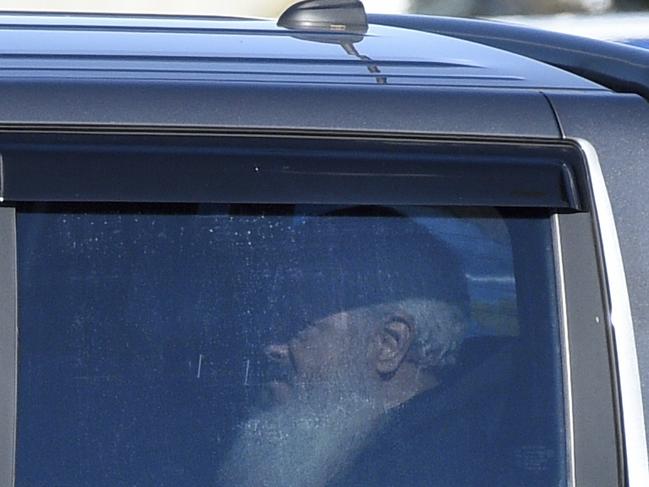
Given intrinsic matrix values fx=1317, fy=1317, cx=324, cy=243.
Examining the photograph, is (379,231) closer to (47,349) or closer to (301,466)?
(301,466)

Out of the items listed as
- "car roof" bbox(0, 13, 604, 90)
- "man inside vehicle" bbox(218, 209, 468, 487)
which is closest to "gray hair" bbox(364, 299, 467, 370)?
"man inside vehicle" bbox(218, 209, 468, 487)

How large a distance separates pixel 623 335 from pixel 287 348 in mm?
387

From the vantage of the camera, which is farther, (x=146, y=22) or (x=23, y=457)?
(x=146, y=22)

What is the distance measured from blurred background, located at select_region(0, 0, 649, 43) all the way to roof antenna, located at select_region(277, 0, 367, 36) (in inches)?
176

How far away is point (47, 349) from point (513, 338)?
54cm

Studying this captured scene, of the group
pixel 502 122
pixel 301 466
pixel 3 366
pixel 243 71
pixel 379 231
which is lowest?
Result: pixel 301 466

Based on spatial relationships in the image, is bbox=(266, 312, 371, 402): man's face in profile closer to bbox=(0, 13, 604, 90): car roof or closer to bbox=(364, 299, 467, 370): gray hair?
bbox=(364, 299, 467, 370): gray hair

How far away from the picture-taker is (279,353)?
5.00ft

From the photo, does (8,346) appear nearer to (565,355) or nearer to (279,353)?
(279,353)

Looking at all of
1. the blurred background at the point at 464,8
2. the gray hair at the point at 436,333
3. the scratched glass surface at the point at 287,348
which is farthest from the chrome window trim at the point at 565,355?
the blurred background at the point at 464,8

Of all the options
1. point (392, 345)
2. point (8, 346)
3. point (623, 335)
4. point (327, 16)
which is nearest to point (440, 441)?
point (392, 345)

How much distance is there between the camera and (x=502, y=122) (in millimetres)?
1565

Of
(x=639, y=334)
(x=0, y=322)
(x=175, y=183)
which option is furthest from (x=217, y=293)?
(x=639, y=334)

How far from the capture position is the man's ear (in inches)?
61.3
